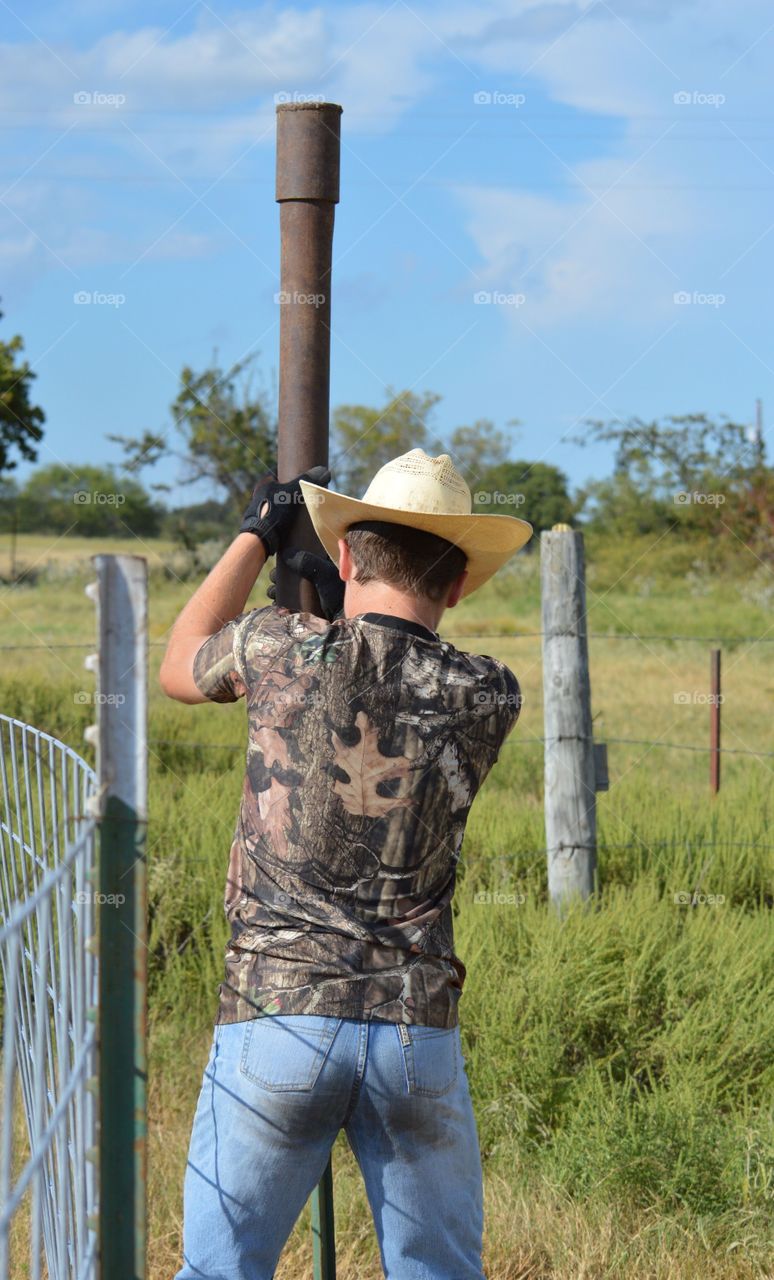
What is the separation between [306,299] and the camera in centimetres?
248

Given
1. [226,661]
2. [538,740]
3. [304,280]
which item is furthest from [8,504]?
[226,661]

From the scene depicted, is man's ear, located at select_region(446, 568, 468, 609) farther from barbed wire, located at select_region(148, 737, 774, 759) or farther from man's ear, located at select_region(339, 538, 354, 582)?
barbed wire, located at select_region(148, 737, 774, 759)

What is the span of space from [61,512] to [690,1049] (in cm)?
3793

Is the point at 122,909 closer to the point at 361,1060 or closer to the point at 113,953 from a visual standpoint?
the point at 113,953

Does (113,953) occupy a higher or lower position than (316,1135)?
higher

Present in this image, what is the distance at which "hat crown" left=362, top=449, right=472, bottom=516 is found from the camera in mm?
2084

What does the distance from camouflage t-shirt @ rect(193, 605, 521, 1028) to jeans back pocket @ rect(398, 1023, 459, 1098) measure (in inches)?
0.8

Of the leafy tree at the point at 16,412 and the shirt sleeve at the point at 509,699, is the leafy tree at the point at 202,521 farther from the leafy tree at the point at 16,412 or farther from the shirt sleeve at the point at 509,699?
the shirt sleeve at the point at 509,699

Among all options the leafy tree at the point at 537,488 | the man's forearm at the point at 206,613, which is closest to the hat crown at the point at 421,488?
the man's forearm at the point at 206,613

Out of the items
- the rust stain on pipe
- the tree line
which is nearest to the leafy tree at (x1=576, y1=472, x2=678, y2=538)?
the tree line

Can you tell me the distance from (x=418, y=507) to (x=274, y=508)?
320 mm

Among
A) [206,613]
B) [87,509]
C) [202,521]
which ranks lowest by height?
[206,613]

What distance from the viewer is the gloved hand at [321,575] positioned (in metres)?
2.37

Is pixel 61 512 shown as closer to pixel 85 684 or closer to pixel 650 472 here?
pixel 650 472
